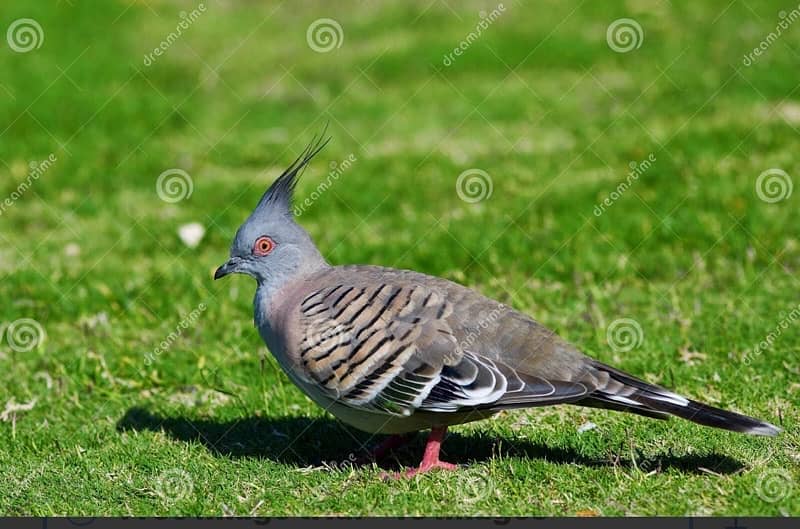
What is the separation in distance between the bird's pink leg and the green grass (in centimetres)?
21

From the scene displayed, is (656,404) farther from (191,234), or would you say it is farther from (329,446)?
(191,234)

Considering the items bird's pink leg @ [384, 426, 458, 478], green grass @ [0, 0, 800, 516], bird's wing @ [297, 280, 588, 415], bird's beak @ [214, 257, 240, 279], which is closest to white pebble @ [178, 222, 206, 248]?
green grass @ [0, 0, 800, 516]

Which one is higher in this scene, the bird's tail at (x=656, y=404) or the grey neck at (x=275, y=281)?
the bird's tail at (x=656, y=404)

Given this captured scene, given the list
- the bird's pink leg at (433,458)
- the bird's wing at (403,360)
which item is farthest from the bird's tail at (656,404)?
the bird's pink leg at (433,458)

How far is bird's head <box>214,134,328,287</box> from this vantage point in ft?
18.7

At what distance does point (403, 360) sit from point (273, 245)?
1.12 metres

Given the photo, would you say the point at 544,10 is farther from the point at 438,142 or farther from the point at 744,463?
the point at 744,463

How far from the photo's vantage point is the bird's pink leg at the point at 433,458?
5.18m

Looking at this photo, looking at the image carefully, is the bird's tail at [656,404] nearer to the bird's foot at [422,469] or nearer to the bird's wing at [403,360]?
the bird's wing at [403,360]

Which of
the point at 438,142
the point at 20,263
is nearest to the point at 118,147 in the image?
the point at 20,263

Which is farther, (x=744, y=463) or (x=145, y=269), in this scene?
(x=145, y=269)

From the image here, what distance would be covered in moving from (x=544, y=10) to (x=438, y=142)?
4.45m

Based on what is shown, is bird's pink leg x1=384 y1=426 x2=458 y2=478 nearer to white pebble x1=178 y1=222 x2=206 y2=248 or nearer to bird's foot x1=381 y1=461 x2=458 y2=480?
bird's foot x1=381 y1=461 x2=458 y2=480

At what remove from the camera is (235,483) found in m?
5.14
